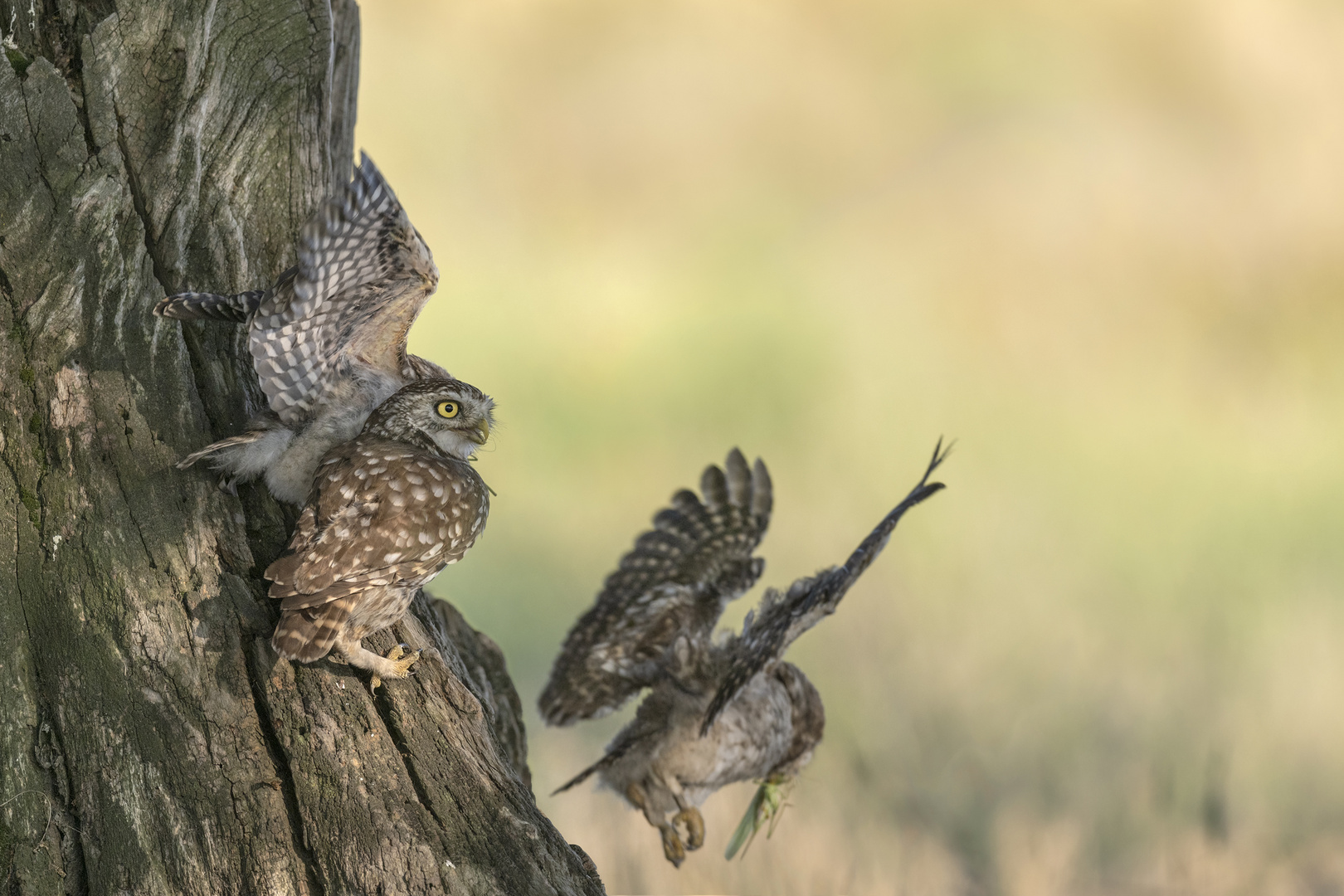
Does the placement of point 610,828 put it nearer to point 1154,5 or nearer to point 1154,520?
point 1154,520

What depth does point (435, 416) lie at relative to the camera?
3271 mm

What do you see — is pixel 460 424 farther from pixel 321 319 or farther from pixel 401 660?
pixel 401 660

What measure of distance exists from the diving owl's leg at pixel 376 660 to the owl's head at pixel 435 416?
640 millimetres

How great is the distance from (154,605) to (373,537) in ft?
2.05

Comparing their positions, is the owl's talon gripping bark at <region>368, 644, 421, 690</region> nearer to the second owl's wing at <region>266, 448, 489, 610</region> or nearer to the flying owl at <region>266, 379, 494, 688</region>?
the flying owl at <region>266, 379, 494, 688</region>

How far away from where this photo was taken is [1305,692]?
7.71 metres

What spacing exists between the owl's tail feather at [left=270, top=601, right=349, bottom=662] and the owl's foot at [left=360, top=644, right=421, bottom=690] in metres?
0.20

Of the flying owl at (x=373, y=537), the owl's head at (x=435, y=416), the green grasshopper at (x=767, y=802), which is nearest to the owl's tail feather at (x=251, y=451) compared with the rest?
the flying owl at (x=373, y=537)

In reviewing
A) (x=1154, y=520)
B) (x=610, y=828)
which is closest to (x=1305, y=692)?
(x=1154, y=520)

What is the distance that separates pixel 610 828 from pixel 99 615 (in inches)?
157

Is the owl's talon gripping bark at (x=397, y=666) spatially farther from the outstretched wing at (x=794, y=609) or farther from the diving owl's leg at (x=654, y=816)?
the diving owl's leg at (x=654, y=816)

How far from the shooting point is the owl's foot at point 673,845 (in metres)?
4.99

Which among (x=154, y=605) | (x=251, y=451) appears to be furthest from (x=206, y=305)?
(x=154, y=605)

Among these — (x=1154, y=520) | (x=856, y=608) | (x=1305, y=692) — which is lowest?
(x=856, y=608)
